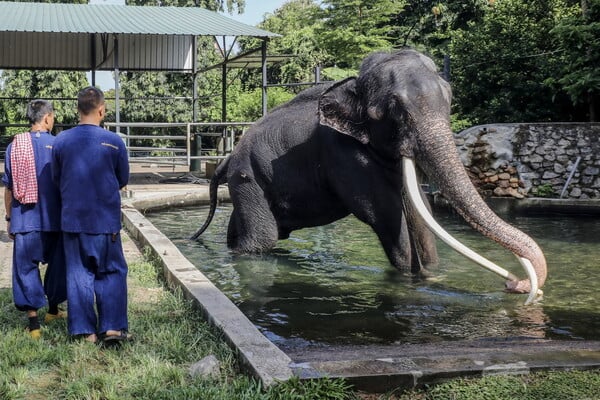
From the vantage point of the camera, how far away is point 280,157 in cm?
799

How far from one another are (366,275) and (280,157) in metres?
1.49

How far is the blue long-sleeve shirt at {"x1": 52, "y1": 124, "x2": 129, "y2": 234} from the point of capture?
4738 mm

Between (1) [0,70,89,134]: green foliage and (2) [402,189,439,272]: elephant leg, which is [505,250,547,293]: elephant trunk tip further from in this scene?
(1) [0,70,89,134]: green foliage

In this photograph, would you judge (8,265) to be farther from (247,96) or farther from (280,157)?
(247,96)

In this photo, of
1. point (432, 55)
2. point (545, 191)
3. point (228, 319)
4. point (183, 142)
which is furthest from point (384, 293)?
point (183, 142)

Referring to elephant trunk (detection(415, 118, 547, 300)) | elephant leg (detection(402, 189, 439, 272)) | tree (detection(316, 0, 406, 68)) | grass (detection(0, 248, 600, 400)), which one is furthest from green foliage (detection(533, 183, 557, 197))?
tree (detection(316, 0, 406, 68))

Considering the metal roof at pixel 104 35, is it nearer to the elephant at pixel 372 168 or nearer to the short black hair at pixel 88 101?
the elephant at pixel 372 168

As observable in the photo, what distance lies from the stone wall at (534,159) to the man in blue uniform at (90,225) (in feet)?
37.2

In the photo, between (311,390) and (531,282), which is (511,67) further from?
(311,390)

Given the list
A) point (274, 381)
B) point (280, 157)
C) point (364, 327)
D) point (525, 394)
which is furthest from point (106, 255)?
point (280, 157)

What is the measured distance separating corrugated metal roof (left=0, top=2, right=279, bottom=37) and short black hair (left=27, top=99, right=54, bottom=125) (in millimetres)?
11550

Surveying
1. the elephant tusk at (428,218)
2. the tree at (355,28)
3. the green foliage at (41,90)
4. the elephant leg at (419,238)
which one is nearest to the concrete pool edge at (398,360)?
the elephant tusk at (428,218)

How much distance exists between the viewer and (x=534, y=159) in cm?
1516

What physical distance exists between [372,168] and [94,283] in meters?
2.96
